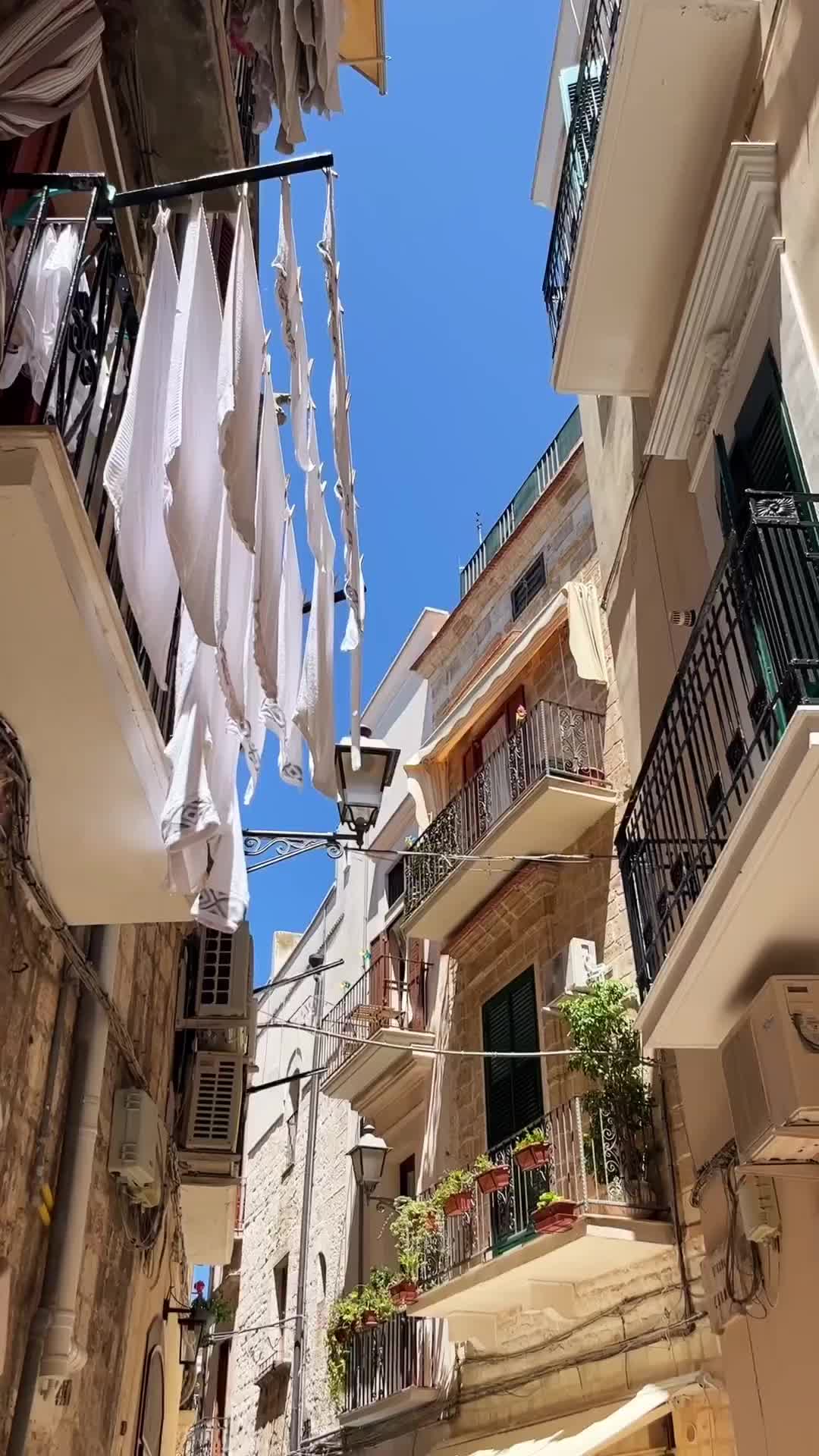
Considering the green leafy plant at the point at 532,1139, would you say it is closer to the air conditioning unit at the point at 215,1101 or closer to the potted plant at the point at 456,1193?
the potted plant at the point at 456,1193

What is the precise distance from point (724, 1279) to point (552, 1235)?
319cm

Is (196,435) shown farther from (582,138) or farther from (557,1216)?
(557,1216)

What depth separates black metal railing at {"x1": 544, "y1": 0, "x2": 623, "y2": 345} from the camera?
7527 mm

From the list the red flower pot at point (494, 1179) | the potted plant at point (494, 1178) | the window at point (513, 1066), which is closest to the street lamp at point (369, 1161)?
the window at point (513, 1066)

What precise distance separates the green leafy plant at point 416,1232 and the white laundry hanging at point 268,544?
9.36m

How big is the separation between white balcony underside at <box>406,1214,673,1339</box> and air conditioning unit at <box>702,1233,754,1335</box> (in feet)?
7.52

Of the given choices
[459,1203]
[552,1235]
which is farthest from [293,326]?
[459,1203]

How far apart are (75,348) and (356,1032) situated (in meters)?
13.9

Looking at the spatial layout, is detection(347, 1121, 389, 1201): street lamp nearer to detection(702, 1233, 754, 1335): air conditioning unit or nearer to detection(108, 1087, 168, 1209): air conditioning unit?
detection(108, 1087, 168, 1209): air conditioning unit

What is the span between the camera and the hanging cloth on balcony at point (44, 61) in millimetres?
3875

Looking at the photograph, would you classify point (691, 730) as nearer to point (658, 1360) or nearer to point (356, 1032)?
point (658, 1360)

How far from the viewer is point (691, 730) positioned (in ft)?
19.4

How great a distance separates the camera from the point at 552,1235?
946cm

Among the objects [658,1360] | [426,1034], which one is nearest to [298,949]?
[426,1034]
